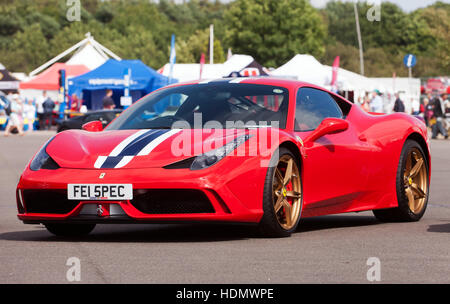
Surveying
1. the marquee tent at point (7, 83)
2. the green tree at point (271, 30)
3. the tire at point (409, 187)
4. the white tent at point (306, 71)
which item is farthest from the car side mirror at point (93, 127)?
the green tree at point (271, 30)

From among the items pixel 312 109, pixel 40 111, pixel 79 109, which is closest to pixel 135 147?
pixel 312 109

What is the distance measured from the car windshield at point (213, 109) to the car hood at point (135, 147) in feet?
1.29

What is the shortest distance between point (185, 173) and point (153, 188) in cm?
24

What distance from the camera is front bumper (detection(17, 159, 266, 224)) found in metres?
6.68

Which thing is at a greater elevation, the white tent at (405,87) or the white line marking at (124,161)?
the white line marking at (124,161)

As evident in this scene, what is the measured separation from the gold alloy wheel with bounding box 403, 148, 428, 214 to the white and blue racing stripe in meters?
2.75

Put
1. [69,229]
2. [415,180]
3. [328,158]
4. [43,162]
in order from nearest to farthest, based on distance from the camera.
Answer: [43,162]
[69,229]
[328,158]
[415,180]

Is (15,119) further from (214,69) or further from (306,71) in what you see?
(306,71)

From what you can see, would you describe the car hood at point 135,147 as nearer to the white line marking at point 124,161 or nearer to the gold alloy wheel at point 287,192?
the white line marking at point 124,161

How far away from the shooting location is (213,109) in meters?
7.77

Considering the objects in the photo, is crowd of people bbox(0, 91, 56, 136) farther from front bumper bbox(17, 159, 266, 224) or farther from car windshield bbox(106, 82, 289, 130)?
front bumper bbox(17, 159, 266, 224)

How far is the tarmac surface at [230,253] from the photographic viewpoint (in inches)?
207

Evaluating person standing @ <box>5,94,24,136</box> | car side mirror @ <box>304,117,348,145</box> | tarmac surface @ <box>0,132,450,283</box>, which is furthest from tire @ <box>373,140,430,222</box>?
person standing @ <box>5,94,24,136</box>

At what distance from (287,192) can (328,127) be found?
0.76 metres
